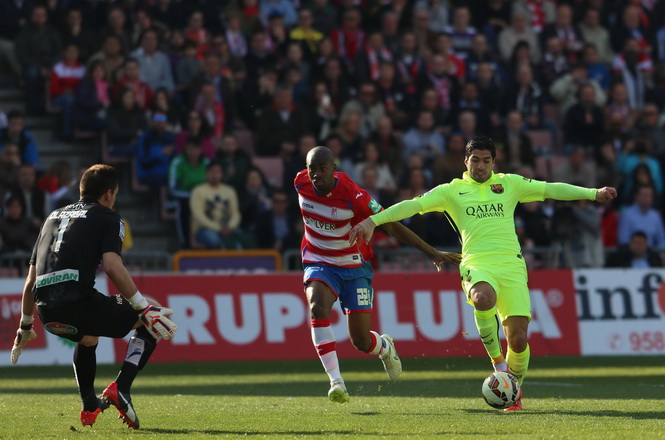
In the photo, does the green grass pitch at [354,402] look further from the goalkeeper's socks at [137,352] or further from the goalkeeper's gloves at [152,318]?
the goalkeeper's gloves at [152,318]

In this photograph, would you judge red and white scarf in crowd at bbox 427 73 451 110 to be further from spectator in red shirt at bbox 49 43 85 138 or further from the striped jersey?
the striped jersey

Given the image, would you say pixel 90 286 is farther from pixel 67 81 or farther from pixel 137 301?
pixel 67 81

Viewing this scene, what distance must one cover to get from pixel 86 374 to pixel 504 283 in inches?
143

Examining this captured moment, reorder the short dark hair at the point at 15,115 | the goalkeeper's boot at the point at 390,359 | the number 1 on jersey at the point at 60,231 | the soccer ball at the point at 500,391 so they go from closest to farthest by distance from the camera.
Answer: the number 1 on jersey at the point at 60,231 → the soccer ball at the point at 500,391 → the goalkeeper's boot at the point at 390,359 → the short dark hair at the point at 15,115

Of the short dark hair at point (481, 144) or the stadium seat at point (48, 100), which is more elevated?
the stadium seat at point (48, 100)

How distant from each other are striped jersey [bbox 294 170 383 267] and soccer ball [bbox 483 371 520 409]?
73.9 inches

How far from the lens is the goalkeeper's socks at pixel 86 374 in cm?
905

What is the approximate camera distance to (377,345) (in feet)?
36.6

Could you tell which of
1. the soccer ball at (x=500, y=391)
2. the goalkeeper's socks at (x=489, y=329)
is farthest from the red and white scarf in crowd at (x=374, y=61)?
the soccer ball at (x=500, y=391)

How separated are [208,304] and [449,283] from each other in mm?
3514

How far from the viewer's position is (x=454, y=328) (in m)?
17.0

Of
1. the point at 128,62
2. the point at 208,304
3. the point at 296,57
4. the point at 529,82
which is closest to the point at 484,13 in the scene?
the point at 529,82

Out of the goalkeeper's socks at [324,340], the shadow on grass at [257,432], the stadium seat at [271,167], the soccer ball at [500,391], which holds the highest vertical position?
the stadium seat at [271,167]

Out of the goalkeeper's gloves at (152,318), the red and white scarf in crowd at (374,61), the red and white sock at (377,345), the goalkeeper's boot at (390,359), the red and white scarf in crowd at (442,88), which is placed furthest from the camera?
the red and white scarf in crowd at (442,88)
